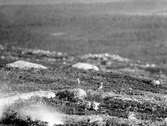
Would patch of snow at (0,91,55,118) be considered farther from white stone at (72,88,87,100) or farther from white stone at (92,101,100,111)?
white stone at (92,101,100,111)

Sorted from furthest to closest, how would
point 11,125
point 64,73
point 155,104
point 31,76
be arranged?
point 64,73
point 31,76
point 155,104
point 11,125

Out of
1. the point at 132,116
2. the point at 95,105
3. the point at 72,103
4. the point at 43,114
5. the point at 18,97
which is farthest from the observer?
the point at 72,103

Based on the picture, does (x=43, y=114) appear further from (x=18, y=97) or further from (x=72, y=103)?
(x=72, y=103)

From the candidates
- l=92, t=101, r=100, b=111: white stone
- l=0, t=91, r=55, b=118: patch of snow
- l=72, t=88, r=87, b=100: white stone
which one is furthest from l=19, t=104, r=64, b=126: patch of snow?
l=72, t=88, r=87, b=100: white stone

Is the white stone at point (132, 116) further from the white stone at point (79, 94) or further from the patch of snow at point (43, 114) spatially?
the white stone at point (79, 94)

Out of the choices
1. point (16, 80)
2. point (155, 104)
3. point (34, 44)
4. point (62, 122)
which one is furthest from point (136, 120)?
point (34, 44)

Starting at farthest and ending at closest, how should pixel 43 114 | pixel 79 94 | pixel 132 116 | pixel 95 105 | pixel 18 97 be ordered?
pixel 79 94 → pixel 95 105 → pixel 18 97 → pixel 132 116 → pixel 43 114

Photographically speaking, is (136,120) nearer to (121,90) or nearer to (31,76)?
(121,90)

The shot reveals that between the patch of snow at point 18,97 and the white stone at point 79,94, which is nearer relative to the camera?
the patch of snow at point 18,97

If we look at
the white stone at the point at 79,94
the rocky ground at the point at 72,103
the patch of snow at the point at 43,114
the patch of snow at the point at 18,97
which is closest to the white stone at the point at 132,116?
the rocky ground at the point at 72,103

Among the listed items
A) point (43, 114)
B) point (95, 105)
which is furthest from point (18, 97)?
point (95, 105)

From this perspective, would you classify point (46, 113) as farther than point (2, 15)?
No
